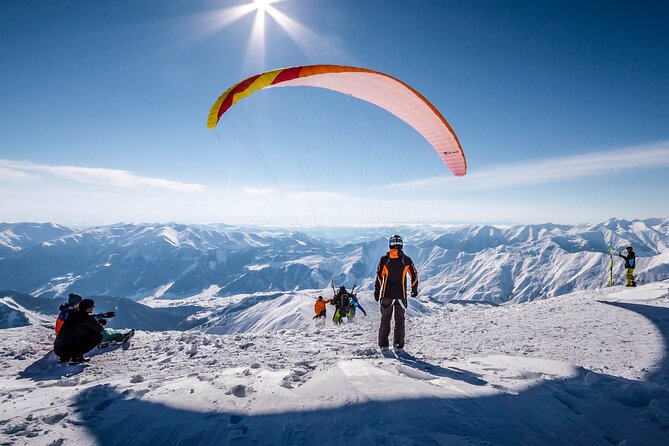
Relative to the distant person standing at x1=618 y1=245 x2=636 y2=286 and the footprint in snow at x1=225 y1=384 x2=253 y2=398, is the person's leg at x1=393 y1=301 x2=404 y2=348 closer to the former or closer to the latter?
the footprint in snow at x1=225 y1=384 x2=253 y2=398

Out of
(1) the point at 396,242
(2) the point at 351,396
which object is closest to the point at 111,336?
(2) the point at 351,396

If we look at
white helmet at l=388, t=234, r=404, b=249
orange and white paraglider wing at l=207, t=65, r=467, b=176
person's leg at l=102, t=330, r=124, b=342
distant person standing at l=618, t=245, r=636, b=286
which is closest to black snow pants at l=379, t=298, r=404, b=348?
white helmet at l=388, t=234, r=404, b=249

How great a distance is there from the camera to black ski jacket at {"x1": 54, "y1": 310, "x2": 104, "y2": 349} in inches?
321

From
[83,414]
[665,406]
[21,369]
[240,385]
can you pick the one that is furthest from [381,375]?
[21,369]

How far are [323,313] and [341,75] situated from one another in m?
10.8

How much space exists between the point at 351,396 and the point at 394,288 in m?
4.82

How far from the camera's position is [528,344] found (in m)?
8.94

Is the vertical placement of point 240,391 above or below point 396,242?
below

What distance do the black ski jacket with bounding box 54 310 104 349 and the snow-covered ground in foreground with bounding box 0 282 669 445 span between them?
608 millimetres

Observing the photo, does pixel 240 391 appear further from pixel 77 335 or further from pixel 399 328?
pixel 77 335

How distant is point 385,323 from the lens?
905 cm

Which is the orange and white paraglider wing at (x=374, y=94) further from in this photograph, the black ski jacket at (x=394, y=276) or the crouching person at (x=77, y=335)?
the crouching person at (x=77, y=335)

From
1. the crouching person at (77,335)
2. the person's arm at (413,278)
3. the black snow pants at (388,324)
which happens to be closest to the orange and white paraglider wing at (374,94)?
the person's arm at (413,278)

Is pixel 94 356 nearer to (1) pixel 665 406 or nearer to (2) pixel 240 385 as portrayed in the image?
(2) pixel 240 385
